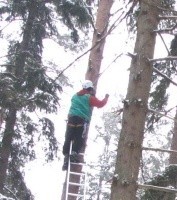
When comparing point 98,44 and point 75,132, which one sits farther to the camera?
point 75,132

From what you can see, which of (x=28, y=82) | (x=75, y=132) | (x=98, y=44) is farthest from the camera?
(x=28, y=82)

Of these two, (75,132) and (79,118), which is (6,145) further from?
(79,118)

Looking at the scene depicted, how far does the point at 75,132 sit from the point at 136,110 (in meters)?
3.63

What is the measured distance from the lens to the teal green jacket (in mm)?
8539

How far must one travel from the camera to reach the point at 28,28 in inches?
458

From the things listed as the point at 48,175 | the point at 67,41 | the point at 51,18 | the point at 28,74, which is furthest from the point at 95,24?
the point at 48,175

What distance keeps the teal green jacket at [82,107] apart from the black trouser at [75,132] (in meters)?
0.10

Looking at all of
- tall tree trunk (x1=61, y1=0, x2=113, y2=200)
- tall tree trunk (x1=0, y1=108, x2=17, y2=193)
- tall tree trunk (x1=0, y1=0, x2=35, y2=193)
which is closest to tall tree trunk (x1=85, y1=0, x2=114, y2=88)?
tall tree trunk (x1=61, y1=0, x2=113, y2=200)

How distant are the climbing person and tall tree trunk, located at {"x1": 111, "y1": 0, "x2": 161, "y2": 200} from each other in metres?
2.99

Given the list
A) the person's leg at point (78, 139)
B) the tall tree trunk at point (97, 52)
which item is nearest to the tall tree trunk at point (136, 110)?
the tall tree trunk at point (97, 52)

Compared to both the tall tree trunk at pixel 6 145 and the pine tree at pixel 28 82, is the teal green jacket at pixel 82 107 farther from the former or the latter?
the tall tree trunk at pixel 6 145

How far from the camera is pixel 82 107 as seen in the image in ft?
28.3

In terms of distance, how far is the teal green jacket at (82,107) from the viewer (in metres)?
8.54

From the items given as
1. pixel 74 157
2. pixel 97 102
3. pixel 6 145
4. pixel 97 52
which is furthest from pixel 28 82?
pixel 74 157
